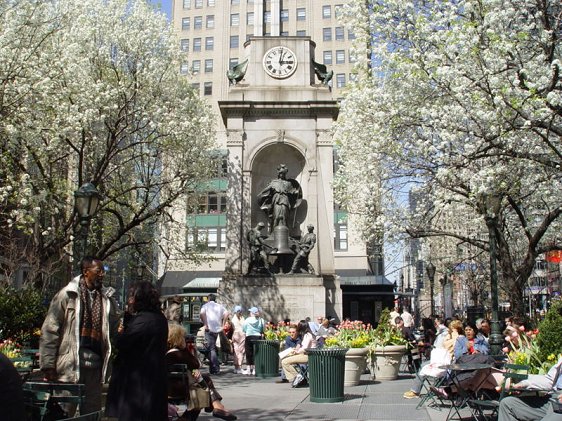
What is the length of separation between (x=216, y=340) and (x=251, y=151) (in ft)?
23.3

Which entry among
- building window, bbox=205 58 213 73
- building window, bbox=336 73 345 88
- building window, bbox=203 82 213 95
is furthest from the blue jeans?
building window, bbox=205 58 213 73

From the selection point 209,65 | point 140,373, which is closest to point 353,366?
point 140,373

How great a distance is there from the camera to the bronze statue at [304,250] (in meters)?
20.5

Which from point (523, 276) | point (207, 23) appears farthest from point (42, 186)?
point (207, 23)

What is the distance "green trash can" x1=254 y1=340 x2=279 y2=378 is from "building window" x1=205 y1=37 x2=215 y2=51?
223 feet

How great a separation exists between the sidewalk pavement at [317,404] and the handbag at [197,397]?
6.04 feet

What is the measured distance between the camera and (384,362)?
15.4 meters

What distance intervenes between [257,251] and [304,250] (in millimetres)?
1465

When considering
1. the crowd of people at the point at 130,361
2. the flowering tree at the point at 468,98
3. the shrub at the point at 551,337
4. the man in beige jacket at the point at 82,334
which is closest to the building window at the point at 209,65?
the flowering tree at the point at 468,98

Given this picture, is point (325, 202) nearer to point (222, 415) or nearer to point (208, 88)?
point (222, 415)

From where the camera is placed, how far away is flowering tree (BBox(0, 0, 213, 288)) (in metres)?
19.9

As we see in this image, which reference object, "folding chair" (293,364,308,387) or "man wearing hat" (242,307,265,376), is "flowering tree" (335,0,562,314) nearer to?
"folding chair" (293,364,308,387)

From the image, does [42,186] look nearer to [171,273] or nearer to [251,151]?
[251,151]

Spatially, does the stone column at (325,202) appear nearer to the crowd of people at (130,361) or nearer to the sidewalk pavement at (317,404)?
the sidewalk pavement at (317,404)
